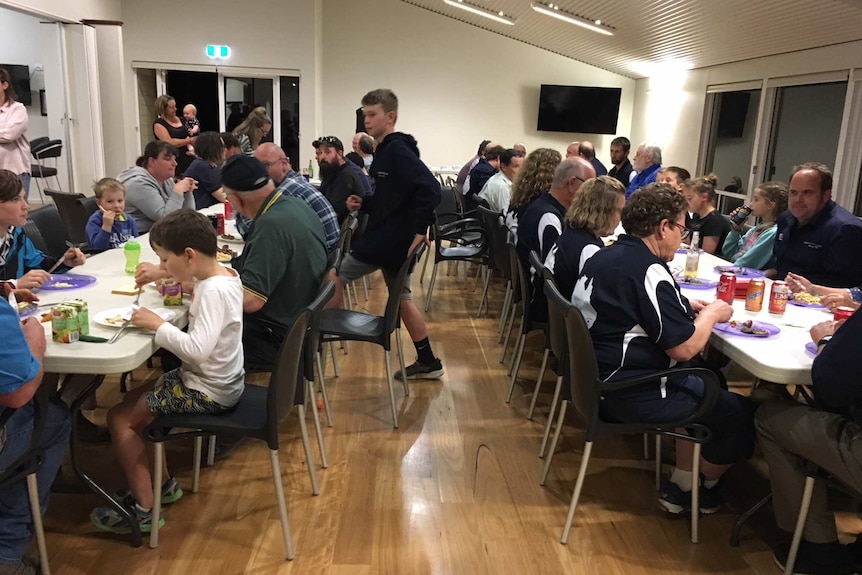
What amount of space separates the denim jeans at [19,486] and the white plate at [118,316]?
0.34 metres

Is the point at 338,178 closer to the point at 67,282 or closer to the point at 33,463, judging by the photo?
the point at 67,282

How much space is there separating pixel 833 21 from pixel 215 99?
7.90 meters

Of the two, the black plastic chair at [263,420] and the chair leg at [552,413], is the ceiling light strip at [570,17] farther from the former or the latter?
the black plastic chair at [263,420]

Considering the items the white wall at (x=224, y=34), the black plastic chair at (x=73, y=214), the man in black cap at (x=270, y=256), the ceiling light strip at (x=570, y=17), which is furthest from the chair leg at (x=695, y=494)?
the white wall at (x=224, y=34)

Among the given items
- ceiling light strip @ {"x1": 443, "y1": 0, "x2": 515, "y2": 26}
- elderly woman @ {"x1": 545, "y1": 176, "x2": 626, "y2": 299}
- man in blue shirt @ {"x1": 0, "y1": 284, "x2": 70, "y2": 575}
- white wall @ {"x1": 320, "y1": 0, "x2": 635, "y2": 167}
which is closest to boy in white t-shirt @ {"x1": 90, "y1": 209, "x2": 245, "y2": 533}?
man in blue shirt @ {"x1": 0, "y1": 284, "x2": 70, "y2": 575}

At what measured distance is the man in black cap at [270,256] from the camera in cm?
264

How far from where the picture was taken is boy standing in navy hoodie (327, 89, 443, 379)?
3754 millimetres

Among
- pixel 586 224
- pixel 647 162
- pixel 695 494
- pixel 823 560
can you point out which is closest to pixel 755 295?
pixel 586 224

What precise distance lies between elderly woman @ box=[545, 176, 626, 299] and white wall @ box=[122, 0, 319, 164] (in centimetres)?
Answer: 749

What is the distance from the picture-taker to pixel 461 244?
20.2ft

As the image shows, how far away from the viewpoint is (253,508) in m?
2.64

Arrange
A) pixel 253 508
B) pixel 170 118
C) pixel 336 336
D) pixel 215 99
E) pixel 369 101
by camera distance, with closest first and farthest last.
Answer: pixel 253 508
pixel 336 336
pixel 369 101
pixel 170 118
pixel 215 99

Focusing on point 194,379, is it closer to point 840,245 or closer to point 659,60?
point 840,245

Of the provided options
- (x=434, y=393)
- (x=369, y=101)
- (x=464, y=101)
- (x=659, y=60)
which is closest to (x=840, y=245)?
(x=434, y=393)
